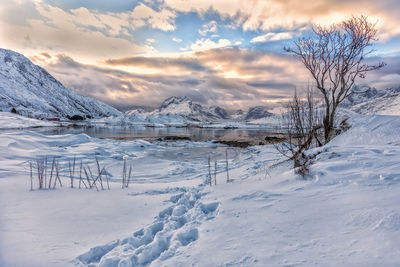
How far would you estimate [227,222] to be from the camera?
3.84 metres

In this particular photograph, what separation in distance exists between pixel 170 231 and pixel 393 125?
913 cm

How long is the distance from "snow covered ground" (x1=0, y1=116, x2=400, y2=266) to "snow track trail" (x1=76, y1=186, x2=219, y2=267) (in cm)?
2

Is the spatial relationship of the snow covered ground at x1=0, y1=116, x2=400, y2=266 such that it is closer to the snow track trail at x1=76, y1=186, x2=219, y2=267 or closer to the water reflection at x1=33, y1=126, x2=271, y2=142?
the snow track trail at x1=76, y1=186, x2=219, y2=267

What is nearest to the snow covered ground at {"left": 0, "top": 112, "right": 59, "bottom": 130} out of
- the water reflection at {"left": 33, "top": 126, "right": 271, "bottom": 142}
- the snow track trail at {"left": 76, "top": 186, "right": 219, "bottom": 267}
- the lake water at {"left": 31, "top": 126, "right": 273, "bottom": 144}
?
the lake water at {"left": 31, "top": 126, "right": 273, "bottom": 144}

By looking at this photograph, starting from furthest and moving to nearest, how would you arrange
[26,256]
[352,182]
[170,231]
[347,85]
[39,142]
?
[39,142] < [347,85] < [352,182] < [170,231] < [26,256]

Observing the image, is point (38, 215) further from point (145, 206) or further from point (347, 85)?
point (347, 85)

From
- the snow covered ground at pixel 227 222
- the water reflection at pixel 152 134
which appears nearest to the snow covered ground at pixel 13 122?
the water reflection at pixel 152 134

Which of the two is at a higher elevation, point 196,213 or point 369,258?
point 369,258

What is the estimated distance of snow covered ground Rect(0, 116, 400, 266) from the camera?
2619mm

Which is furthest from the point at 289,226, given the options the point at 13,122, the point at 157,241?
the point at 13,122

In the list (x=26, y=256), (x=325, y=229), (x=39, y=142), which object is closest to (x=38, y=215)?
(x=26, y=256)

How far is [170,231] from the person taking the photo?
12.6ft

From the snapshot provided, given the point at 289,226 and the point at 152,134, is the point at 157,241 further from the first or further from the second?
the point at 152,134

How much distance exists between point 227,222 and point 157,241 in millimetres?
1306
